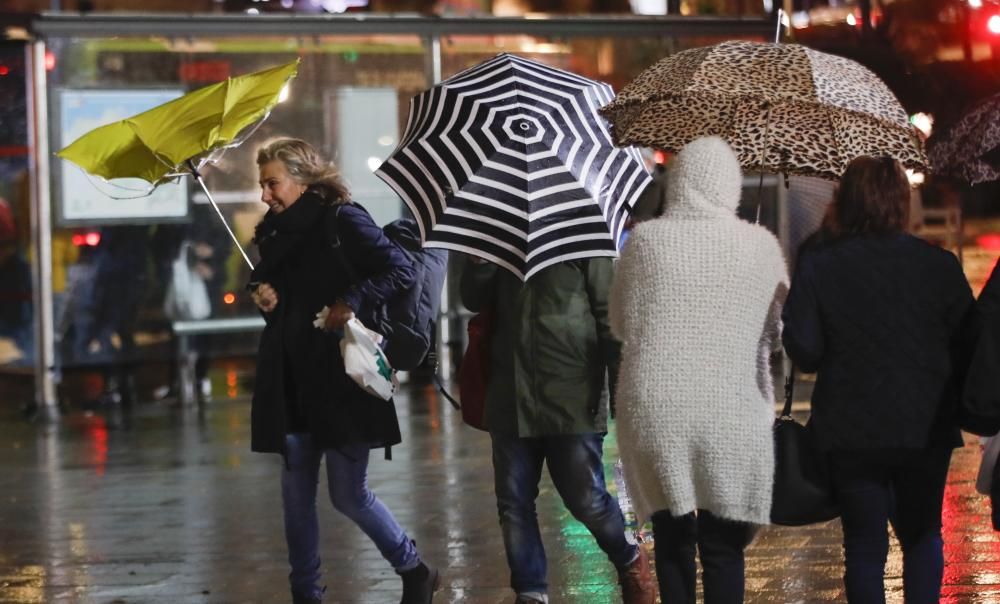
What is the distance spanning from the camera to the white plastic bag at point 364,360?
608cm

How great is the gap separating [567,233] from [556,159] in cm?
28

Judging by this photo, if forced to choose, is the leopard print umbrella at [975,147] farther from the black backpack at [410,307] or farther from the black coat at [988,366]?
the black backpack at [410,307]

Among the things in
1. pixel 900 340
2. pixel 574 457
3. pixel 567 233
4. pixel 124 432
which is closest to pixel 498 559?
pixel 574 457

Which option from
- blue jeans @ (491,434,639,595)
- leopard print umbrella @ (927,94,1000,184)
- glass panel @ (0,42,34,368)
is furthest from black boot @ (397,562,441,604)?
glass panel @ (0,42,34,368)

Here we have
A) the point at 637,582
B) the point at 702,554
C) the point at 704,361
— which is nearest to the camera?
the point at 704,361

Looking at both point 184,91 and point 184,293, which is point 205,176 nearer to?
A: point 184,91

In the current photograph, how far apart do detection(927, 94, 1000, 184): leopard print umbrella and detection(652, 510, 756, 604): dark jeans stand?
85.3 inches

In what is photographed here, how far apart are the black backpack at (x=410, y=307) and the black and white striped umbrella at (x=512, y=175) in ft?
1.37

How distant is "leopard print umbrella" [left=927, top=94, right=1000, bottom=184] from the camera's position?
6.51 m

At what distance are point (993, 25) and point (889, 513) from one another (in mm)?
12395

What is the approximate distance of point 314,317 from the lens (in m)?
6.33

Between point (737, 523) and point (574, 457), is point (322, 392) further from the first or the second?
point (737, 523)

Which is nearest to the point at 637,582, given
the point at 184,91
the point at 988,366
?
the point at 988,366

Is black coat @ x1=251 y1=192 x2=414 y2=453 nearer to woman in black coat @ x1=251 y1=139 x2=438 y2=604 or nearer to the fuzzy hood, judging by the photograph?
woman in black coat @ x1=251 y1=139 x2=438 y2=604
